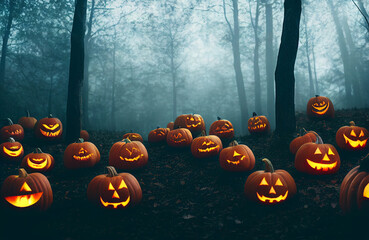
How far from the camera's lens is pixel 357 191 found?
3.01 metres

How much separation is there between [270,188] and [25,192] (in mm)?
3979

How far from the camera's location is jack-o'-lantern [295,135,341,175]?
470 cm

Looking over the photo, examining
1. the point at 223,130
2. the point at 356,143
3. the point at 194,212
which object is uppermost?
the point at 223,130

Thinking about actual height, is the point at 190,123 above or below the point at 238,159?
above

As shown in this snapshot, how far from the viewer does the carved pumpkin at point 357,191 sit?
2951 mm

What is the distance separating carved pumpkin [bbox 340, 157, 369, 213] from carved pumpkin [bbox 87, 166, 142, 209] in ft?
10.3

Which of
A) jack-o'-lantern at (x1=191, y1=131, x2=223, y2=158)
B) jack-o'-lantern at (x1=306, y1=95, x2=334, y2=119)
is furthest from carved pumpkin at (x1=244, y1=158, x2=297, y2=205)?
jack-o'-lantern at (x1=306, y1=95, x2=334, y2=119)

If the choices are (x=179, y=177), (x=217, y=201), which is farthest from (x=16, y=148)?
(x=217, y=201)

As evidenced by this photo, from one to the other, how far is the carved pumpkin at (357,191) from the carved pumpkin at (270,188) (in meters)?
0.88

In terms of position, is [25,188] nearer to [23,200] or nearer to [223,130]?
[23,200]

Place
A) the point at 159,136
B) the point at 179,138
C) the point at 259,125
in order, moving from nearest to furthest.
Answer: the point at 179,138 < the point at 259,125 < the point at 159,136

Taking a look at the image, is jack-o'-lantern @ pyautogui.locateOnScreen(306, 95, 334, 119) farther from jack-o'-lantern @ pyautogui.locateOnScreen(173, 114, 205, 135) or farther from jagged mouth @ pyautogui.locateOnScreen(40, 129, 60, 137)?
jagged mouth @ pyautogui.locateOnScreen(40, 129, 60, 137)

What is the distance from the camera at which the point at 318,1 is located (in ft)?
64.3

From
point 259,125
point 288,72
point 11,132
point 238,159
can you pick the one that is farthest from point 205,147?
point 11,132
